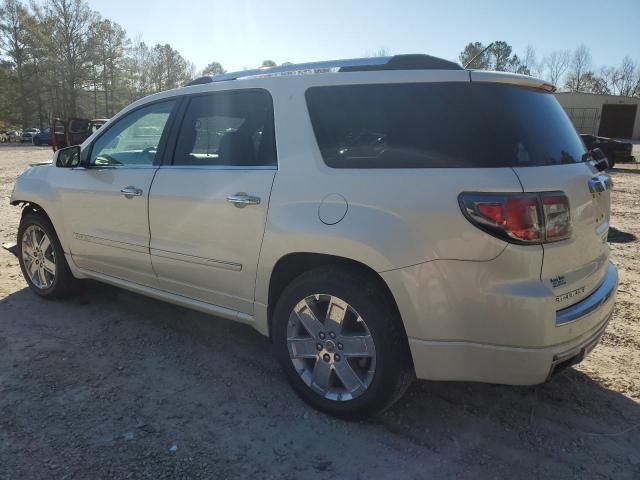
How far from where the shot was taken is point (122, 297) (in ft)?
15.7

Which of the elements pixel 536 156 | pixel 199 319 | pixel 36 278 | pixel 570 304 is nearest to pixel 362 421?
pixel 570 304

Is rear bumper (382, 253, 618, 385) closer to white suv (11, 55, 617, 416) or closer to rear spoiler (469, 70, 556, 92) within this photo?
white suv (11, 55, 617, 416)

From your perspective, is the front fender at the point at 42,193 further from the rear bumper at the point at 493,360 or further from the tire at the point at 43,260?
the rear bumper at the point at 493,360

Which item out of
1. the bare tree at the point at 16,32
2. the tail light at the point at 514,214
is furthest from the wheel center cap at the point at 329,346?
the bare tree at the point at 16,32

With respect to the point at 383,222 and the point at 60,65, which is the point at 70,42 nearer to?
the point at 60,65

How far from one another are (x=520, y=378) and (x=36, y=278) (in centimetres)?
435

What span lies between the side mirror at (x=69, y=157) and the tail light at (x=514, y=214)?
3297 millimetres

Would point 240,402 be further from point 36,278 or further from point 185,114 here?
point 36,278

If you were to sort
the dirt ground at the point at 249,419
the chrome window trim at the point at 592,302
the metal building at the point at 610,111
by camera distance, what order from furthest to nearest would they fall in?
the metal building at the point at 610,111
the dirt ground at the point at 249,419
the chrome window trim at the point at 592,302

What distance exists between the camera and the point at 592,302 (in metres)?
2.53

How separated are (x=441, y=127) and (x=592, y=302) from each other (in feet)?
3.87

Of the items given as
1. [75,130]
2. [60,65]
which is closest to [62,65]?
[60,65]

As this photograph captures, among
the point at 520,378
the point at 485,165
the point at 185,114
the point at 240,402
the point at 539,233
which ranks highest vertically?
the point at 185,114

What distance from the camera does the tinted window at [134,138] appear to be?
3.66 metres
